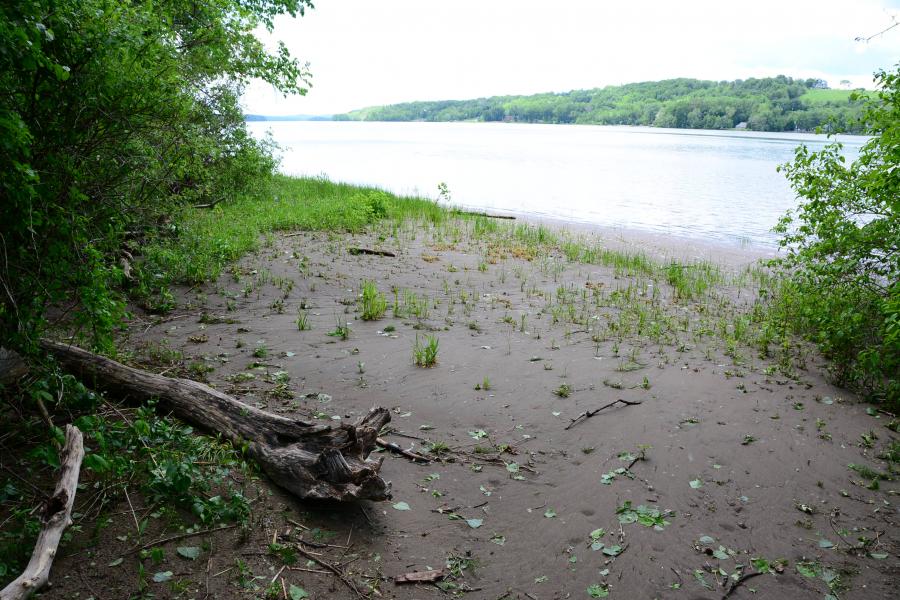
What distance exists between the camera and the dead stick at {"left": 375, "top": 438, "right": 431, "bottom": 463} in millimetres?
5821

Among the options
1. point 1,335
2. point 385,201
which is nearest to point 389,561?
point 1,335

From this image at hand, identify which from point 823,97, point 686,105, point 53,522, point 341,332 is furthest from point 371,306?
point 686,105

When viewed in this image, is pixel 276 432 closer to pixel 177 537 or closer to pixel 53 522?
pixel 177 537

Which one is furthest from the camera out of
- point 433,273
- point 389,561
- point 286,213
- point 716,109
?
point 716,109

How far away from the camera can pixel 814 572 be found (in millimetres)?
4422

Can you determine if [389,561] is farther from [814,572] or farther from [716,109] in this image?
[716,109]

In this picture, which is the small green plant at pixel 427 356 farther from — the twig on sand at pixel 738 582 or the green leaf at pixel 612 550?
the twig on sand at pixel 738 582

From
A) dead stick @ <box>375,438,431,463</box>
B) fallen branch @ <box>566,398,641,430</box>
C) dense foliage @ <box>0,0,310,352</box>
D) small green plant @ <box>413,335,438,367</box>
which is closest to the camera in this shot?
dense foliage @ <box>0,0,310,352</box>

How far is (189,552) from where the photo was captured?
3.98m

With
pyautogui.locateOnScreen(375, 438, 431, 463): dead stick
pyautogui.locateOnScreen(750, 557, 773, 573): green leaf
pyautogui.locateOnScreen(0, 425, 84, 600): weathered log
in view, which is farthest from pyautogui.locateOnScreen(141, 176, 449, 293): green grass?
pyautogui.locateOnScreen(750, 557, 773, 573): green leaf

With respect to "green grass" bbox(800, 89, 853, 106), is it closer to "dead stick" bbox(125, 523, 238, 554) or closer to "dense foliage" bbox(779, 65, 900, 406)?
"dense foliage" bbox(779, 65, 900, 406)

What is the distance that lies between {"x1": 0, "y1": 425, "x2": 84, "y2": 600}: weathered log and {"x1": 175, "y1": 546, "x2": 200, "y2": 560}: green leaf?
715 mm

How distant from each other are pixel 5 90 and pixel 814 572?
263 inches

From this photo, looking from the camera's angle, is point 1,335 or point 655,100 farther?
point 655,100
